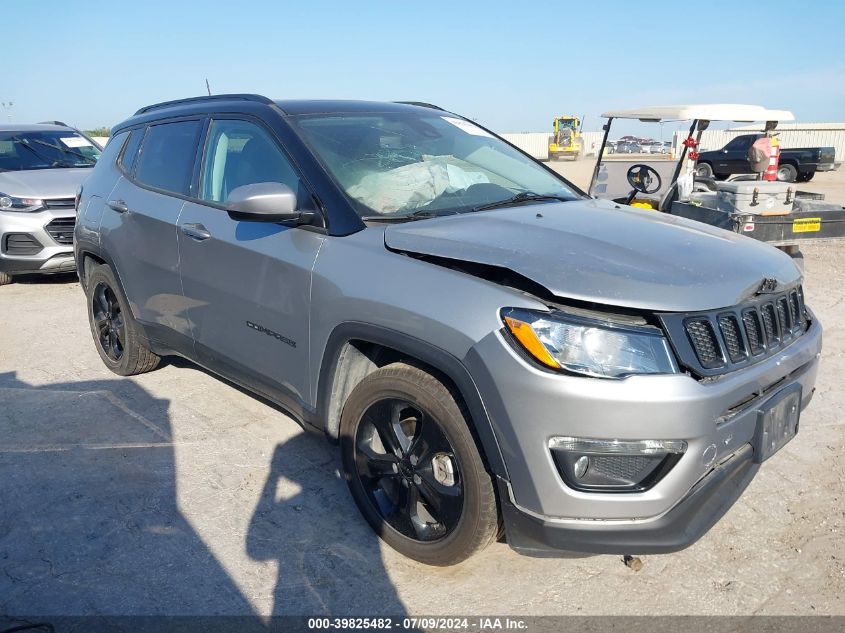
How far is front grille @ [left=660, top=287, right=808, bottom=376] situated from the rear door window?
2.79 meters

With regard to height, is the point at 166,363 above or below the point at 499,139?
below

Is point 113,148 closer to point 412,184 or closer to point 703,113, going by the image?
point 412,184

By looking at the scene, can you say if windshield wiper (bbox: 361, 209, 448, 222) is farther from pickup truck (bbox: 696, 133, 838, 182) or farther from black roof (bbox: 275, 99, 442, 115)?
pickup truck (bbox: 696, 133, 838, 182)

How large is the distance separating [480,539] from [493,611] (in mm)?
281

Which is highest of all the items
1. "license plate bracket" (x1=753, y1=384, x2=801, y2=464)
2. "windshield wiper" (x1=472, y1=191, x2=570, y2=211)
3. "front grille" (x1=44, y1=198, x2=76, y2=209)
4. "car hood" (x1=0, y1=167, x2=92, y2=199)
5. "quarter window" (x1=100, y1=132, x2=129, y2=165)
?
"quarter window" (x1=100, y1=132, x2=129, y2=165)

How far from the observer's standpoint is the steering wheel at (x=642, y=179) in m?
6.02

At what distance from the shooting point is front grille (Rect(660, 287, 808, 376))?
90.4 inches

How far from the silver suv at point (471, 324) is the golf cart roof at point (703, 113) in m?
4.41

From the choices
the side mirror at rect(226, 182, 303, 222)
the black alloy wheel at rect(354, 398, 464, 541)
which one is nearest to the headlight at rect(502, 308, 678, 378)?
the black alloy wheel at rect(354, 398, 464, 541)

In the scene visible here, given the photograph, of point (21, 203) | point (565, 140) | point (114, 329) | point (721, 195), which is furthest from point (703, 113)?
point (565, 140)

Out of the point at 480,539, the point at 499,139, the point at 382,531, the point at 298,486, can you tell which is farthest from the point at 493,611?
the point at 499,139

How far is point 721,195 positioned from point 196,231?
612 cm

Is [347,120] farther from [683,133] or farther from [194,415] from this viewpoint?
[683,133]

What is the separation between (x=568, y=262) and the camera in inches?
96.9
